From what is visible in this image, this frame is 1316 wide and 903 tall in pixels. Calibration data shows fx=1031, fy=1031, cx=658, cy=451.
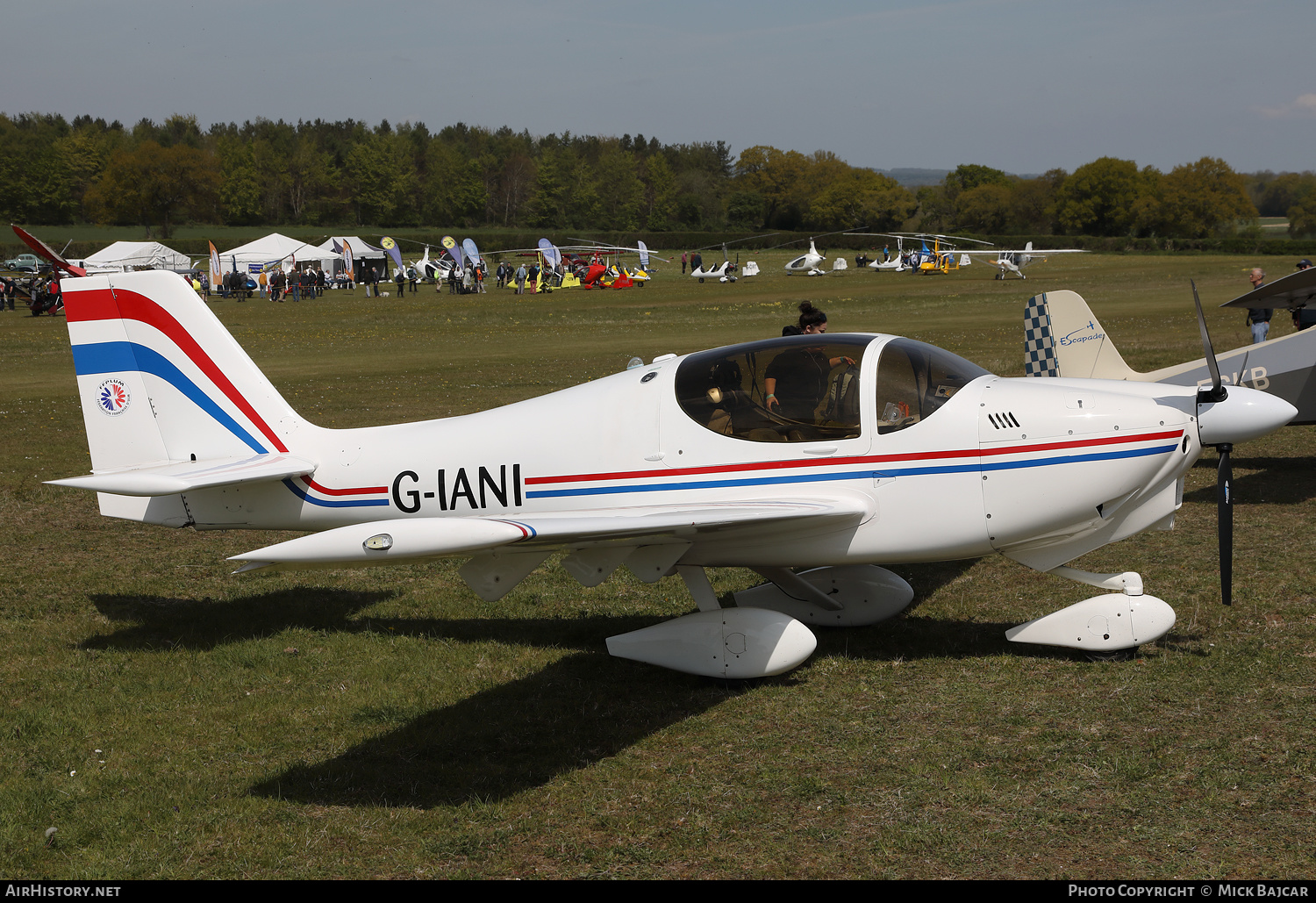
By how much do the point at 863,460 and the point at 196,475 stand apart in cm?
457

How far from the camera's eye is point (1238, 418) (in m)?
6.26

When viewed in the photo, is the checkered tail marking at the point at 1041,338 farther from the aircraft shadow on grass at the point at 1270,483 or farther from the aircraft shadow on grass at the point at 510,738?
the aircraft shadow on grass at the point at 510,738

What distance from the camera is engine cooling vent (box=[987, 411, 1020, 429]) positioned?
254 inches

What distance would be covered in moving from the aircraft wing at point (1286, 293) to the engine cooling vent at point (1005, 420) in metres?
5.18

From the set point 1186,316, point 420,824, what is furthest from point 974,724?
point 1186,316

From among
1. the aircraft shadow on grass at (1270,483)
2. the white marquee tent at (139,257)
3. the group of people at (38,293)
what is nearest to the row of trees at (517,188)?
the white marquee tent at (139,257)

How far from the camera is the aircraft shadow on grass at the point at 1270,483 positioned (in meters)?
11.4

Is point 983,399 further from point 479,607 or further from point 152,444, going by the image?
point 152,444

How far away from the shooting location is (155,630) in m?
8.13

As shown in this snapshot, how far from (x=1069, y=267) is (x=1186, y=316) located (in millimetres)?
40164

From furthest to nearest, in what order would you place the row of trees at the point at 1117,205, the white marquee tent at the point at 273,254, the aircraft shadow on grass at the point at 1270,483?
the row of trees at the point at 1117,205 → the white marquee tent at the point at 273,254 → the aircraft shadow on grass at the point at 1270,483

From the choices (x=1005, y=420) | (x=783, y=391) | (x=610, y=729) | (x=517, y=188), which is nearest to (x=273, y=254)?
(x=783, y=391)

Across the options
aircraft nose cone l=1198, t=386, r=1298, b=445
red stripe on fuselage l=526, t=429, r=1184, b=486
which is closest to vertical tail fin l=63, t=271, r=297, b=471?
red stripe on fuselage l=526, t=429, r=1184, b=486
